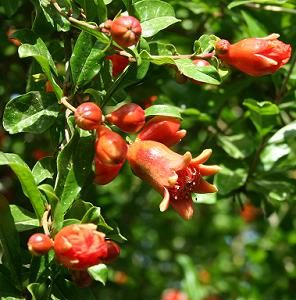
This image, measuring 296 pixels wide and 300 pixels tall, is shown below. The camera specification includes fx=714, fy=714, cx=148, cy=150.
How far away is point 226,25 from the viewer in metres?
2.40

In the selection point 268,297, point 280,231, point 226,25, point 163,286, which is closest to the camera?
point 226,25

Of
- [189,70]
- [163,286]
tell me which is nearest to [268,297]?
[163,286]

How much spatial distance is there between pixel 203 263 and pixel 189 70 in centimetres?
231

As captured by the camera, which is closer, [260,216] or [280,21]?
[280,21]

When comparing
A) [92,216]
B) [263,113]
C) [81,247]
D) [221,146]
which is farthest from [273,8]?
[81,247]

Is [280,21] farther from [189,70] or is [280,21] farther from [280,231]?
[280,231]

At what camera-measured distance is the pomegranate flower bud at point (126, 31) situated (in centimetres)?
138

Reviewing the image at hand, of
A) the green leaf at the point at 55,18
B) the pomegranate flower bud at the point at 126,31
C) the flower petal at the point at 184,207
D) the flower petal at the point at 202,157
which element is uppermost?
the pomegranate flower bud at the point at 126,31

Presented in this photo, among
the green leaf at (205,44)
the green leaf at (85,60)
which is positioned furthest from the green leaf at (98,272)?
the green leaf at (205,44)

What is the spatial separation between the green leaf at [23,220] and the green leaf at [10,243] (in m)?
0.01

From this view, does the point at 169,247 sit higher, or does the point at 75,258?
the point at 75,258

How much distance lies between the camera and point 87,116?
1388 millimetres

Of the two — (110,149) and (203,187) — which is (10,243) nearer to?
(110,149)

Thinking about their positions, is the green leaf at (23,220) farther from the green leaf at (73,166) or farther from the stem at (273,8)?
the stem at (273,8)
